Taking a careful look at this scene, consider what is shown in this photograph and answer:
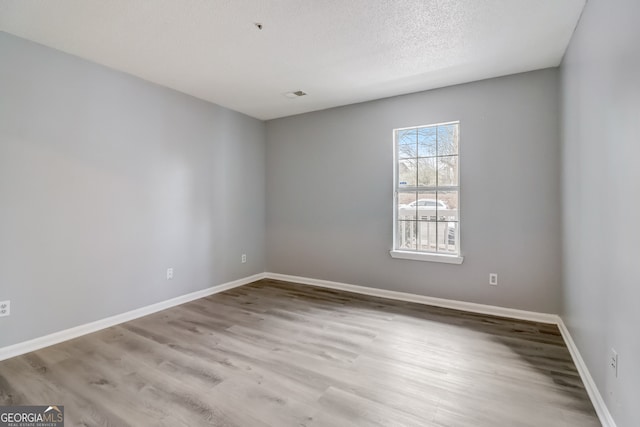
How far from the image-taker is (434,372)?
2078 millimetres

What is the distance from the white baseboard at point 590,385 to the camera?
5.03 ft

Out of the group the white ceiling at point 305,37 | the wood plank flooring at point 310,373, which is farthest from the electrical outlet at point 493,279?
the white ceiling at point 305,37

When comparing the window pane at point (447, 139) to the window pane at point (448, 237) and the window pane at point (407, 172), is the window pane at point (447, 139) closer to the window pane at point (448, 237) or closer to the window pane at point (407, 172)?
the window pane at point (407, 172)

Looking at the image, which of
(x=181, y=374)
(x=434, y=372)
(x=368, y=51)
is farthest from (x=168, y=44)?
(x=434, y=372)

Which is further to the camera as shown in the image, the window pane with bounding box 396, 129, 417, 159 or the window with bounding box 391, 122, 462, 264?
the window pane with bounding box 396, 129, 417, 159

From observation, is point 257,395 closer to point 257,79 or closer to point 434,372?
point 434,372

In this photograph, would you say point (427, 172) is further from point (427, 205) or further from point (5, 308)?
point (5, 308)

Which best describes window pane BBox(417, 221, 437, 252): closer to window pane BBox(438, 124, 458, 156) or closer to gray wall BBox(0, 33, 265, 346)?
window pane BBox(438, 124, 458, 156)

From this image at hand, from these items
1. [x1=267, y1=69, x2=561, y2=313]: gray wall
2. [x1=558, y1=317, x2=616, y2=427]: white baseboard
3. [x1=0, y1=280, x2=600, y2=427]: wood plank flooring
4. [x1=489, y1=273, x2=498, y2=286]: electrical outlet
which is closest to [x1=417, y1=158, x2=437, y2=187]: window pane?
[x1=267, y1=69, x2=561, y2=313]: gray wall

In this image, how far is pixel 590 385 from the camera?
181 cm

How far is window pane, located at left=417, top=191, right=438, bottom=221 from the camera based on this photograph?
3590mm

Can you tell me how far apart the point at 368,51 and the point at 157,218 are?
2.89 meters

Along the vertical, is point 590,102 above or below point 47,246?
above

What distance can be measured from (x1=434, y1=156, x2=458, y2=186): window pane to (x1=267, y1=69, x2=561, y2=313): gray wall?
0.13 metres
